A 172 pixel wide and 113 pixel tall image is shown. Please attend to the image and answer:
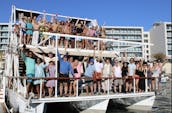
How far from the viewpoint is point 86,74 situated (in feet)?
45.8

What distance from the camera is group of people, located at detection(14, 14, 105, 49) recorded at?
15.1 meters

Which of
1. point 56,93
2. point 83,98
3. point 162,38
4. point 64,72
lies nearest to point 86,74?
point 83,98

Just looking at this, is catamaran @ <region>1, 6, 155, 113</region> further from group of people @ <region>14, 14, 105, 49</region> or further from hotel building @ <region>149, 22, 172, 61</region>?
hotel building @ <region>149, 22, 172, 61</region>

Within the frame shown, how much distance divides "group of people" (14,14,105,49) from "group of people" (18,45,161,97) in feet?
3.08

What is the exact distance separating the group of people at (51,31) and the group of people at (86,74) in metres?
0.94

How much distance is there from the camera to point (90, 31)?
17.4m

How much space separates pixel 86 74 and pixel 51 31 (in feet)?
11.7

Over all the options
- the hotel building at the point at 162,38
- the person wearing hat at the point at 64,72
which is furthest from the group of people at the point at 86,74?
the hotel building at the point at 162,38

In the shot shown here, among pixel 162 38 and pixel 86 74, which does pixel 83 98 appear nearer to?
pixel 86 74

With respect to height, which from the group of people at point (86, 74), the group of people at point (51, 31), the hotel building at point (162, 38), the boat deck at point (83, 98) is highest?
the hotel building at point (162, 38)

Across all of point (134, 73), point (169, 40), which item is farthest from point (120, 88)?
point (169, 40)

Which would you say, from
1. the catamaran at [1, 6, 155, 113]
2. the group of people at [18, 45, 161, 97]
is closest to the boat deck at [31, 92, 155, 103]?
the catamaran at [1, 6, 155, 113]

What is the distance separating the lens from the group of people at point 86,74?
41.0 feet

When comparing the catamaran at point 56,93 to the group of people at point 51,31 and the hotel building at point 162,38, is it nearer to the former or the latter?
the group of people at point 51,31
